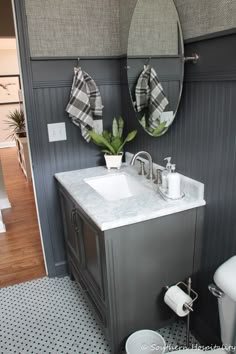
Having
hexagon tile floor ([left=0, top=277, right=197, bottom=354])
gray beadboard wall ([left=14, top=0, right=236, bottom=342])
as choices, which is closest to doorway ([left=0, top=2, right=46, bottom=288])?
hexagon tile floor ([left=0, top=277, right=197, bottom=354])

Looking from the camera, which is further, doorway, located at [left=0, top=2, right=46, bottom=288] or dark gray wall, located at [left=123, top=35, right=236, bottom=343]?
doorway, located at [left=0, top=2, right=46, bottom=288]

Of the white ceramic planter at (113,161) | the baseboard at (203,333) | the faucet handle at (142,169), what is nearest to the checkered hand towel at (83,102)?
the white ceramic planter at (113,161)

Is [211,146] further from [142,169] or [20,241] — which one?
[20,241]

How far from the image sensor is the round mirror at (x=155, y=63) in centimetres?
149

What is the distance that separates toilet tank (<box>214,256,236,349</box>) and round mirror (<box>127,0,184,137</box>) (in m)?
0.87

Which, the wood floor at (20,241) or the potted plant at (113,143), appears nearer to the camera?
the potted plant at (113,143)

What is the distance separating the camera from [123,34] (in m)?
2.01

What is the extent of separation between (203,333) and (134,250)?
706mm

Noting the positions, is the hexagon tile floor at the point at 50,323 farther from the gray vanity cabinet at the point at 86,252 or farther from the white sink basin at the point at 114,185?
the white sink basin at the point at 114,185

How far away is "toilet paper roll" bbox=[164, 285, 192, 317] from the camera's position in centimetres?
143

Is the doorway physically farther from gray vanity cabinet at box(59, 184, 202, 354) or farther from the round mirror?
the round mirror

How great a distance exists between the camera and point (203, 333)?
65.5 inches

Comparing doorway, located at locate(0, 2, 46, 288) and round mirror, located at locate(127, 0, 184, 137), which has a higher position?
round mirror, located at locate(127, 0, 184, 137)

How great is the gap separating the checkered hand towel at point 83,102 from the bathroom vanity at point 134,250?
0.52 metres
